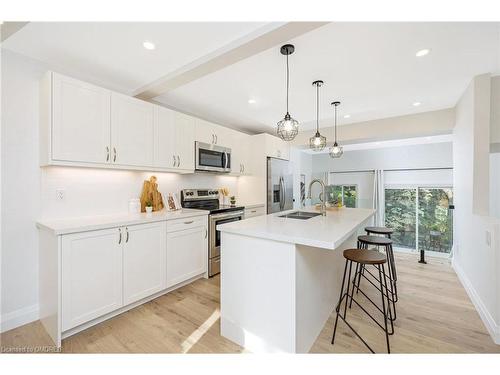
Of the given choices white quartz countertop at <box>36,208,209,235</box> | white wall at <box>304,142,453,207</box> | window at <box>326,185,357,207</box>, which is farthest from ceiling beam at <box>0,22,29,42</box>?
white wall at <box>304,142,453,207</box>

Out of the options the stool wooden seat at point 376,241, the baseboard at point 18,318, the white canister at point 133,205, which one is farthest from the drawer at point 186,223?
the stool wooden seat at point 376,241

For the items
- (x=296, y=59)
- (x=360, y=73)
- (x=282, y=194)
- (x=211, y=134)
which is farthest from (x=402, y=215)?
(x=296, y=59)

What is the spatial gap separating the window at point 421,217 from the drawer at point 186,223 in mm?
4988

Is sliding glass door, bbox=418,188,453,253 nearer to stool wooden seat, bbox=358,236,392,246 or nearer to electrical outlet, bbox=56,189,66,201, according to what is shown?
stool wooden seat, bbox=358,236,392,246

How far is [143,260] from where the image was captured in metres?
2.34

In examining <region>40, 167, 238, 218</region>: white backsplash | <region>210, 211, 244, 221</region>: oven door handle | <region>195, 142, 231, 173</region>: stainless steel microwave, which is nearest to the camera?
<region>40, 167, 238, 218</region>: white backsplash

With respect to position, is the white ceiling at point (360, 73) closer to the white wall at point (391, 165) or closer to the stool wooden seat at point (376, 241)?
the stool wooden seat at point (376, 241)

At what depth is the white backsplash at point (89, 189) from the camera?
7.20ft

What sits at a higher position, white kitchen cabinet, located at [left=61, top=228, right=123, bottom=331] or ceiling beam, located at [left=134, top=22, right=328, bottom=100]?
ceiling beam, located at [left=134, top=22, right=328, bottom=100]

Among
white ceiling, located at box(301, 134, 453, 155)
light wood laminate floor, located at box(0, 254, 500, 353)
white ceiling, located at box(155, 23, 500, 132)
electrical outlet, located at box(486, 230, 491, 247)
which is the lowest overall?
light wood laminate floor, located at box(0, 254, 500, 353)

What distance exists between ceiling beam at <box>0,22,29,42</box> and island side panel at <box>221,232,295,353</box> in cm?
221

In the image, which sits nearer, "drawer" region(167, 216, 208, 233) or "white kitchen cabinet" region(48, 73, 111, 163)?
"white kitchen cabinet" region(48, 73, 111, 163)

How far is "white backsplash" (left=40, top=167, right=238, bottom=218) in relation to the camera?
2.19m
